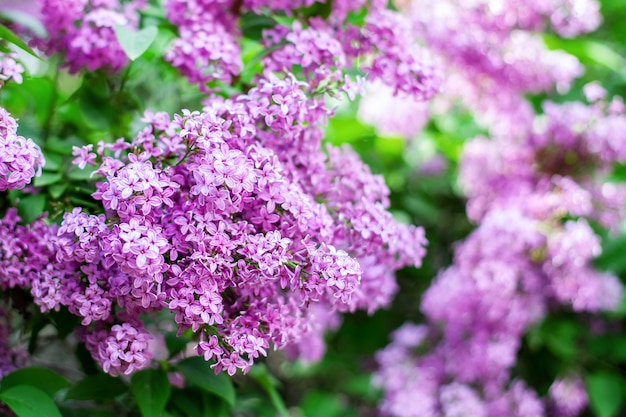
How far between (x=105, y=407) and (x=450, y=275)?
86cm

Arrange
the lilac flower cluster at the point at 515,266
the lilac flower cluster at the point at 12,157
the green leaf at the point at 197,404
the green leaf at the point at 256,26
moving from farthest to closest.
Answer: the lilac flower cluster at the point at 515,266 < the green leaf at the point at 256,26 < the green leaf at the point at 197,404 < the lilac flower cluster at the point at 12,157

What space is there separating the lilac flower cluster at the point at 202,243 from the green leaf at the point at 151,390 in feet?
0.33

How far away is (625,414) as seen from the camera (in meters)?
2.00

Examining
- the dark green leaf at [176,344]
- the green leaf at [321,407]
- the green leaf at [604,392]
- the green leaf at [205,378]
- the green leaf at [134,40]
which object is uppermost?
the green leaf at [134,40]

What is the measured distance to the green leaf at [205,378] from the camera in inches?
40.3

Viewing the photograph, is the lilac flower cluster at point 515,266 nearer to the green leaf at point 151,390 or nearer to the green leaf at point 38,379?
the green leaf at point 151,390

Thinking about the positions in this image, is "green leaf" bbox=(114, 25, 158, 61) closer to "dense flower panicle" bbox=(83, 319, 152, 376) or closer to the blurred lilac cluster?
"dense flower panicle" bbox=(83, 319, 152, 376)

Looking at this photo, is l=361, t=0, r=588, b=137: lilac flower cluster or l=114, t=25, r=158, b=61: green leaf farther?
l=361, t=0, r=588, b=137: lilac flower cluster

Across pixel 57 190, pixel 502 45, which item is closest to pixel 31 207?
pixel 57 190

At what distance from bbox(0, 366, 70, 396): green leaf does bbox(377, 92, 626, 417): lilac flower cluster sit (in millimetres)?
810

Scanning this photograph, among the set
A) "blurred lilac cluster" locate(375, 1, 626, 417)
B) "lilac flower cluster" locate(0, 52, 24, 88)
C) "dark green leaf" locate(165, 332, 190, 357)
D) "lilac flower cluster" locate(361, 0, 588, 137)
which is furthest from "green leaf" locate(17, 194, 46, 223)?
"lilac flower cluster" locate(361, 0, 588, 137)

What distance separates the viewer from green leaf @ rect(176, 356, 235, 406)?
1.02 m

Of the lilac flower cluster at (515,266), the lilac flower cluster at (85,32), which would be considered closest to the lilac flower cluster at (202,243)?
the lilac flower cluster at (85,32)

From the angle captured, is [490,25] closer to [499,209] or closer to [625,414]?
[499,209]
